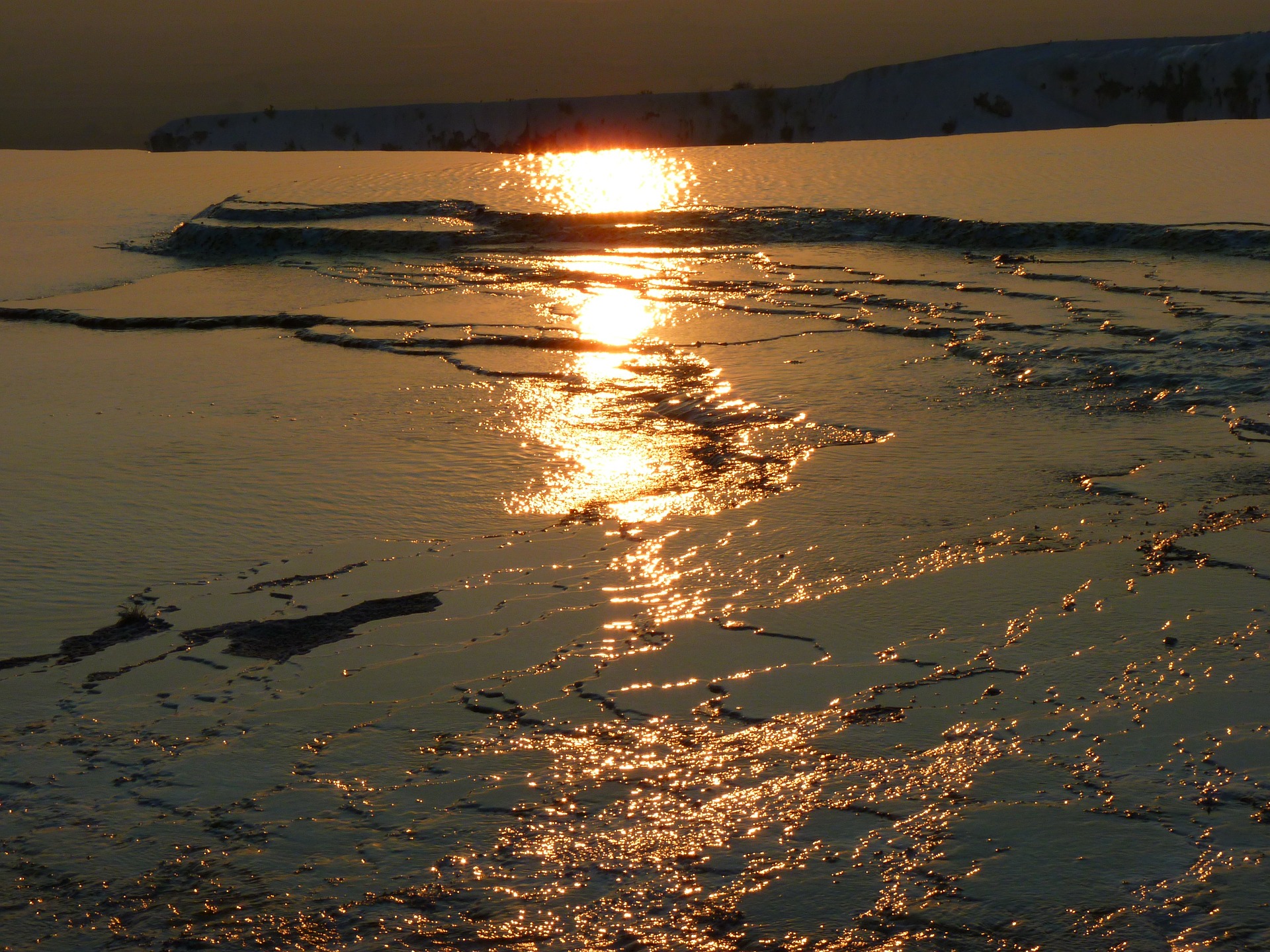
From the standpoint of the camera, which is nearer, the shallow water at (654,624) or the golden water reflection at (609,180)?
A: the shallow water at (654,624)

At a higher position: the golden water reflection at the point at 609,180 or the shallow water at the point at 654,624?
the golden water reflection at the point at 609,180

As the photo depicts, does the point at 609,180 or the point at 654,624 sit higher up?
the point at 609,180

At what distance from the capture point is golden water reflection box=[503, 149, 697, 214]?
639cm

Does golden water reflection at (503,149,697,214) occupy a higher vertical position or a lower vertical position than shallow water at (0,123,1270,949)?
higher

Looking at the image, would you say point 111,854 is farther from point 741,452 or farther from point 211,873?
point 741,452

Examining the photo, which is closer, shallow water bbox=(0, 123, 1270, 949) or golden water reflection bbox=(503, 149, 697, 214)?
shallow water bbox=(0, 123, 1270, 949)

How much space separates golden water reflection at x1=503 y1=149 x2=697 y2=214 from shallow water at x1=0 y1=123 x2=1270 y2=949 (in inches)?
80.1

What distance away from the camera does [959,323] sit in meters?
3.95

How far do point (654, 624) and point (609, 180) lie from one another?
5.79 meters

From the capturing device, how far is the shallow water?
1353 mm

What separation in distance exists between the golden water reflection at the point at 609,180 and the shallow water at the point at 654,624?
6.67 ft

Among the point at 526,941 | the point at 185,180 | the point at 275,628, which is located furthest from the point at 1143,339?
the point at 185,180

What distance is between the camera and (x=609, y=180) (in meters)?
7.42

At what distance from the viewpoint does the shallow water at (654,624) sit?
135 centimetres
